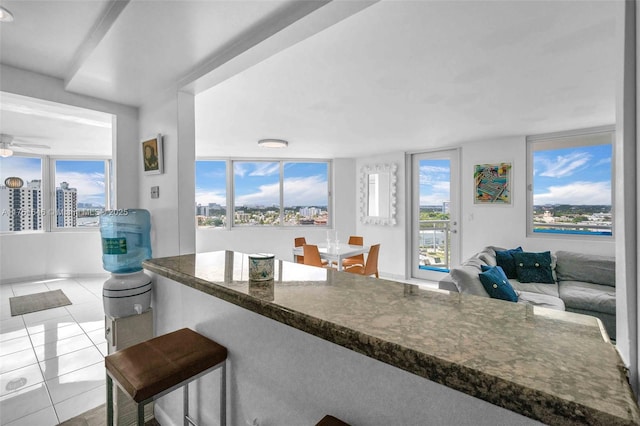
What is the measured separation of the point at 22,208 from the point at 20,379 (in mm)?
4375

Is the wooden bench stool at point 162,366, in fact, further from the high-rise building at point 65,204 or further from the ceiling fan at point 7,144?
the high-rise building at point 65,204

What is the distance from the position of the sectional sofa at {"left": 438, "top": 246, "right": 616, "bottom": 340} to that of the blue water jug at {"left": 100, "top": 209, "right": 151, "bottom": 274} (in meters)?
2.63

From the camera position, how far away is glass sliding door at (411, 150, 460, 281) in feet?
16.7

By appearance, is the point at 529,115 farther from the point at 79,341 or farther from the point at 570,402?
the point at 79,341

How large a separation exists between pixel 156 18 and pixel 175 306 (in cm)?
161

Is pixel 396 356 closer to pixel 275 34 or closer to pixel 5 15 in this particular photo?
pixel 275 34

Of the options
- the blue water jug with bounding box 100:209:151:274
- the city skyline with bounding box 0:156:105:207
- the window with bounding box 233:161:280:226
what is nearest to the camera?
the blue water jug with bounding box 100:209:151:274

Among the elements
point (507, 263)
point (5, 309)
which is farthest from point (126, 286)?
point (507, 263)

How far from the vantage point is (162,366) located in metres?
1.22

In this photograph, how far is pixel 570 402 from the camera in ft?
1.52

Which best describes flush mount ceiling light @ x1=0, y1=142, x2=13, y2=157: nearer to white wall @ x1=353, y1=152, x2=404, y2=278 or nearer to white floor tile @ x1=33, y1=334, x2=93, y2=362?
white floor tile @ x1=33, y1=334, x2=93, y2=362

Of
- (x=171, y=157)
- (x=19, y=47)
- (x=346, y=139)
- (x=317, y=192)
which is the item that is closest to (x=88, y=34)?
(x=19, y=47)

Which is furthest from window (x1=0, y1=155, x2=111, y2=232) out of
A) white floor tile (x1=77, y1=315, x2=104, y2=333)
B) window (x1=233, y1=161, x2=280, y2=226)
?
white floor tile (x1=77, y1=315, x2=104, y2=333)

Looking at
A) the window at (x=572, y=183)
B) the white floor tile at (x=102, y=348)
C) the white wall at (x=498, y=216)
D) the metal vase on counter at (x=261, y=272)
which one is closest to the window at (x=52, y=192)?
the white floor tile at (x=102, y=348)
